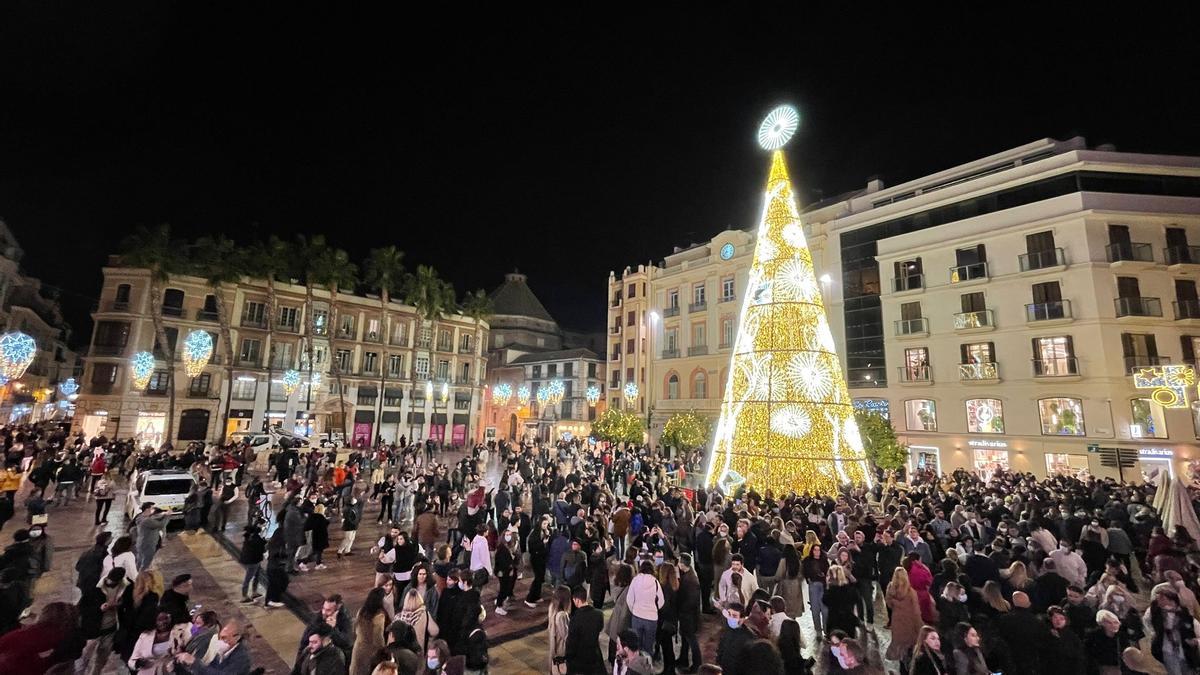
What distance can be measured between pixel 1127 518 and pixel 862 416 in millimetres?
11288

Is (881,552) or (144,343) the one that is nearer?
(881,552)

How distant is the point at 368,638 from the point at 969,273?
32105mm

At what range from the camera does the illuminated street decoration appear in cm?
1605

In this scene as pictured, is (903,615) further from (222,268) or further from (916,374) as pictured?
(222,268)

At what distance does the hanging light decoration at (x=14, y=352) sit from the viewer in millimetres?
14125

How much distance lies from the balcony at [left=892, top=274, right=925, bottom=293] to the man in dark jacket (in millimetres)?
30321

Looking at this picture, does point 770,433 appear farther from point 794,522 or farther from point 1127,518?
point 1127,518

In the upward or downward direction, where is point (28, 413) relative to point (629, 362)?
downward

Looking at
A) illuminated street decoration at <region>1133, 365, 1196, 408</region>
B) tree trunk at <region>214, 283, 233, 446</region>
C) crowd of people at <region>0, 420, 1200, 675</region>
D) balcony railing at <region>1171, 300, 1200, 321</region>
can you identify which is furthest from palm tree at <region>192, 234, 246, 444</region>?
balcony railing at <region>1171, 300, 1200, 321</region>

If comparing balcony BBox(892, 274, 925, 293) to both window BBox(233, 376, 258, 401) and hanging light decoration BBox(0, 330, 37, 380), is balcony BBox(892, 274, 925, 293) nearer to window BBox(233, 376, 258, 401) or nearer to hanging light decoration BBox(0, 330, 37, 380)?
hanging light decoration BBox(0, 330, 37, 380)

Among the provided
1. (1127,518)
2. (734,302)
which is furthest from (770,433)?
(734,302)

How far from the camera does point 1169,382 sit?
1619 centimetres

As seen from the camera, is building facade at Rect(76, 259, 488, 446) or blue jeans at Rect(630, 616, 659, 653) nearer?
blue jeans at Rect(630, 616, 659, 653)

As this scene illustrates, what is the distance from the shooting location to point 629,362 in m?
45.8
